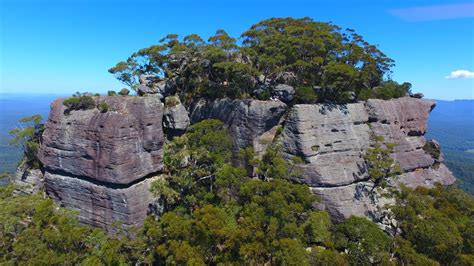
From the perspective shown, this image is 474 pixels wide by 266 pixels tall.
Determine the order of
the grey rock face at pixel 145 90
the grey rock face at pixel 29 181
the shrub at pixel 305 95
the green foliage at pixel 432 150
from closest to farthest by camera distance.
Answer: the shrub at pixel 305 95 → the grey rock face at pixel 29 181 → the grey rock face at pixel 145 90 → the green foliage at pixel 432 150

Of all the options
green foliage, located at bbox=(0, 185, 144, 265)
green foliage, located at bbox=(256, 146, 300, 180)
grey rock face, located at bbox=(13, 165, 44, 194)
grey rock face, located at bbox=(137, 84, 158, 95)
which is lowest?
green foliage, located at bbox=(0, 185, 144, 265)

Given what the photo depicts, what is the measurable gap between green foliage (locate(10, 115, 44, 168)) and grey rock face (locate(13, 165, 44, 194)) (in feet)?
3.26

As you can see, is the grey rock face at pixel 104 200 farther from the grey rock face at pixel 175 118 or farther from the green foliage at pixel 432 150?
the green foliage at pixel 432 150

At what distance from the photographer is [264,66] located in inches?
1479

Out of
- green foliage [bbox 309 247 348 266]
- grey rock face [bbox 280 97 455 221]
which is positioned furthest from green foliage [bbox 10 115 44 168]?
green foliage [bbox 309 247 348 266]

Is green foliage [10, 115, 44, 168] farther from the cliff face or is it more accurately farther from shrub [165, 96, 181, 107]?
shrub [165, 96, 181, 107]

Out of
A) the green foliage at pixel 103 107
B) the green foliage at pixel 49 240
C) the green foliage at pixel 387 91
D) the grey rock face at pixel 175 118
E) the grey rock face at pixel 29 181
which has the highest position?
the green foliage at pixel 387 91

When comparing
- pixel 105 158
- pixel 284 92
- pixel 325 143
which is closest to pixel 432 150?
pixel 325 143

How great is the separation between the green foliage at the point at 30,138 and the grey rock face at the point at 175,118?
18.1m

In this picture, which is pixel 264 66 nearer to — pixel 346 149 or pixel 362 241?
pixel 346 149

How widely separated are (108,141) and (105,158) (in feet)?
6.65

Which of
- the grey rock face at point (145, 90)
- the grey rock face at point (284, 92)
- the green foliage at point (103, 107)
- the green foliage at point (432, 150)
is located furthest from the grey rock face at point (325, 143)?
the green foliage at point (103, 107)

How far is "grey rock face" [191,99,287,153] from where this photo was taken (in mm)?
34469

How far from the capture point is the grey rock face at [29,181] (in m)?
35.3
